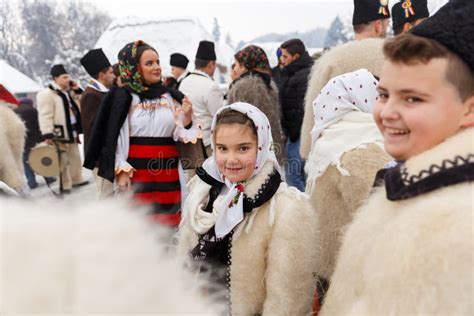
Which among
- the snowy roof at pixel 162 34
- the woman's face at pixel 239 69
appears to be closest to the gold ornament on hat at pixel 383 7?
the woman's face at pixel 239 69

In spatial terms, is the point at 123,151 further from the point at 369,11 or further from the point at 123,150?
the point at 369,11

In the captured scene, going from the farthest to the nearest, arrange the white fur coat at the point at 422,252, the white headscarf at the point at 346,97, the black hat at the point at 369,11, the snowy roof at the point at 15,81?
1. the snowy roof at the point at 15,81
2. the black hat at the point at 369,11
3. the white headscarf at the point at 346,97
4. the white fur coat at the point at 422,252

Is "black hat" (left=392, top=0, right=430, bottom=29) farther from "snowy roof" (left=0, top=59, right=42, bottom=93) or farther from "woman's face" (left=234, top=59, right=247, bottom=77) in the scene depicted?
"snowy roof" (left=0, top=59, right=42, bottom=93)

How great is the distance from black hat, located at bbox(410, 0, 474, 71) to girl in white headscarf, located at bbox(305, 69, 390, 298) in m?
0.88

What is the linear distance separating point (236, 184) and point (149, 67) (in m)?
1.61

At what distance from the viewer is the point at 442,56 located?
34.9 inches

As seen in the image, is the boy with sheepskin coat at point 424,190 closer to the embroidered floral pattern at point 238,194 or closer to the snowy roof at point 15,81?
the embroidered floral pattern at point 238,194

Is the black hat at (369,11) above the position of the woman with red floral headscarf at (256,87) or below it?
above

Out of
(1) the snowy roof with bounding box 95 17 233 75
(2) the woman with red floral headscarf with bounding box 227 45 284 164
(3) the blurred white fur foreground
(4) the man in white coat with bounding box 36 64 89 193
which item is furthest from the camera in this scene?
(1) the snowy roof with bounding box 95 17 233 75

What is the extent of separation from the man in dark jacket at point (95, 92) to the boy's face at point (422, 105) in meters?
2.42

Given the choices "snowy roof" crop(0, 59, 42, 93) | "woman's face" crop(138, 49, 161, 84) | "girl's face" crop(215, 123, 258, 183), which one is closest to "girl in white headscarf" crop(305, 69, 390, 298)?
"girl's face" crop(215, 123, 258, 183)

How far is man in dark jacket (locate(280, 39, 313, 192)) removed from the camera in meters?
4.79

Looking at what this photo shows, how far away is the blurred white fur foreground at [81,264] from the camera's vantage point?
451 mm

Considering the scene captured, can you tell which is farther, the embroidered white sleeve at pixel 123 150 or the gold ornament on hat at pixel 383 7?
the embroidered white sleeve at pixel 123 150
